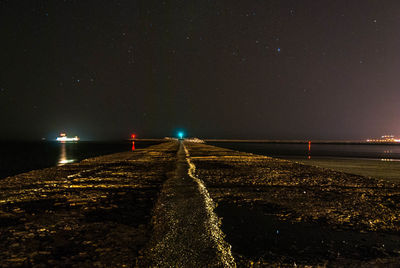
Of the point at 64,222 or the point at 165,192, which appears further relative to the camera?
the point at 165,192

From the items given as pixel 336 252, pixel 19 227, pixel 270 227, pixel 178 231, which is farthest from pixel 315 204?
pixel 19 227

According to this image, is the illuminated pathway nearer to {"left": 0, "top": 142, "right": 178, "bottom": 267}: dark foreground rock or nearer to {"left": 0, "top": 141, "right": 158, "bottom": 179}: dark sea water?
{"left": 0, "top": 142, "right": 178, "bottom": 267}: dark foreground rock

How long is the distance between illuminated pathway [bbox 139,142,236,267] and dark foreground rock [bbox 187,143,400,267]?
0.26m

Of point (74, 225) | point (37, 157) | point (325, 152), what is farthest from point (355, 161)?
point (37, 157)

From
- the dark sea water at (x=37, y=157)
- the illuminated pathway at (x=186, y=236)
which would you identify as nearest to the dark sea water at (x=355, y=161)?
the illuminated pathway at (x=186, y=236)

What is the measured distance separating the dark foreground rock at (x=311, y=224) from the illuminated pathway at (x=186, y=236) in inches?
10.2

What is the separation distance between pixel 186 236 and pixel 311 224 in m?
2.61

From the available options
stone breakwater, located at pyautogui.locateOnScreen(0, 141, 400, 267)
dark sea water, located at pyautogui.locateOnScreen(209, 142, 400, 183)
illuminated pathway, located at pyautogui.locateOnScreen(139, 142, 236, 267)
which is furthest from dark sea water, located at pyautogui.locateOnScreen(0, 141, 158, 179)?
dark sea water, located at pyautogui.locateOnScreen(209, 142, 400, 183)

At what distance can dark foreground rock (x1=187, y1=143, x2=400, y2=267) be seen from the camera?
3.76 m

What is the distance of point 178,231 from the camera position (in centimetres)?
465

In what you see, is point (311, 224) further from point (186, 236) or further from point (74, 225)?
point (74, 225)

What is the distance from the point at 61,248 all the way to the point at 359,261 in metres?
4.41

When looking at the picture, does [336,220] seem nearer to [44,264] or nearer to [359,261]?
[359,261]

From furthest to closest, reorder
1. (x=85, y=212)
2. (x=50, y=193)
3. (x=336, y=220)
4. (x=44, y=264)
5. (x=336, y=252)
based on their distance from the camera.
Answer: (x=50, y=193) < (x=85, y=212) < (x=336, y=220) < (x=336, y=252) < (x=44, y=264)
